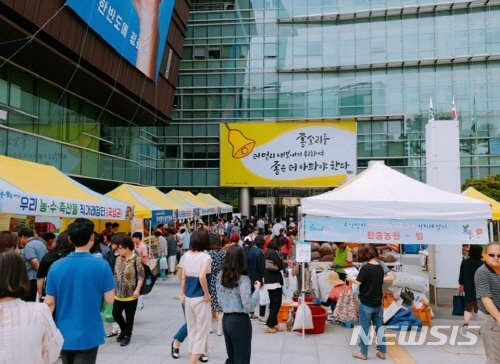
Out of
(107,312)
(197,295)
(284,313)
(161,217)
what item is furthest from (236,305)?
(161,217)

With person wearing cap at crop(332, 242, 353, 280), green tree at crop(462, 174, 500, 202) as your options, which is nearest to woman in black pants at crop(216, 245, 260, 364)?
person wearing cap at crop(332, 242, 353, 280)

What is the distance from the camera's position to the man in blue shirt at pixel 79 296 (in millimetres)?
3637

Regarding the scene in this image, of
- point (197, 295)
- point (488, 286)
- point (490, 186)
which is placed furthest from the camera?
point (490, 186)

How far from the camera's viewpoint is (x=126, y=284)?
689cm

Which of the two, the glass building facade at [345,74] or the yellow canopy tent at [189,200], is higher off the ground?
the glass building facade at [345,74]

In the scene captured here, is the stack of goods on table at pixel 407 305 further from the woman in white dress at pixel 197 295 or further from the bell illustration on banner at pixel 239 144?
the bell illustration on banner at pixel 239 144

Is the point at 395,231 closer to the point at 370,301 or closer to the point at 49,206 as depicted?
the point at 370,301

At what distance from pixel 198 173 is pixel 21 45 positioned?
20.2m

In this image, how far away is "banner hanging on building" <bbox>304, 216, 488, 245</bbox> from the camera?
7184 mm

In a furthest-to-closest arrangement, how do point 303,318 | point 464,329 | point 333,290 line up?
point 333,290
point 464,329
point 303,318

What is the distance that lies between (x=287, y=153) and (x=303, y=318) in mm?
24843

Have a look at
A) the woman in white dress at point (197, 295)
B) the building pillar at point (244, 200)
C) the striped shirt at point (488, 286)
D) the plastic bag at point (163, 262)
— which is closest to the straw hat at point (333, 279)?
the woman in white dress at point (197, 295)

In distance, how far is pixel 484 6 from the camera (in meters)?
31.7

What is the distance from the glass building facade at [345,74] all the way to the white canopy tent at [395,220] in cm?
2559
